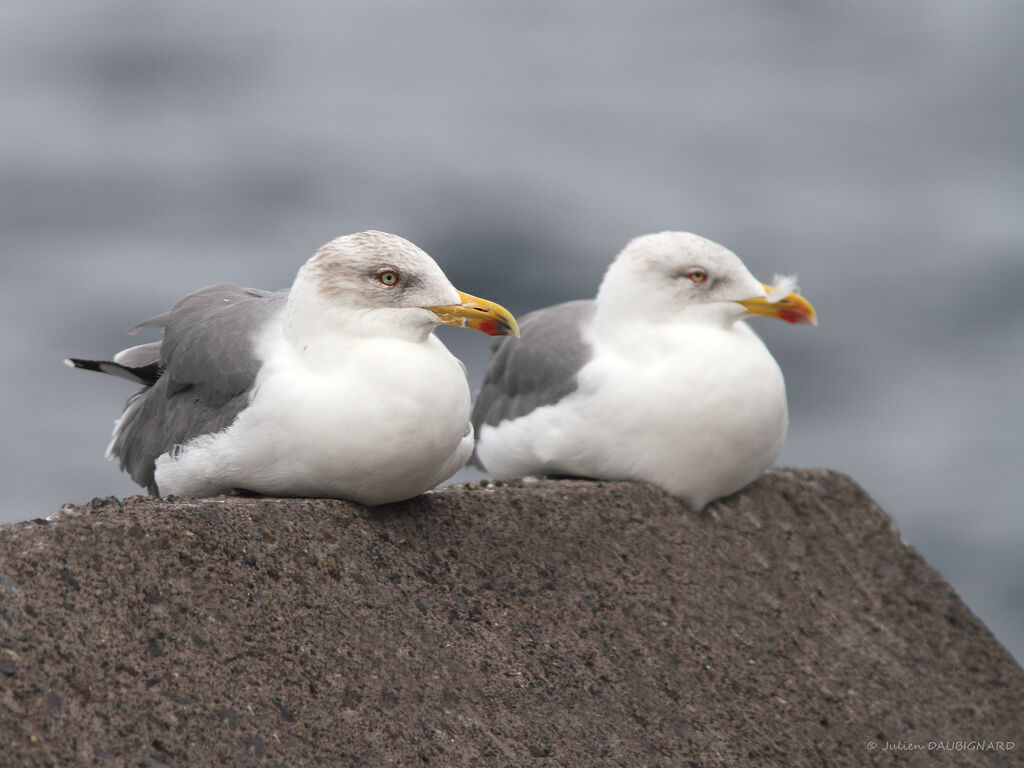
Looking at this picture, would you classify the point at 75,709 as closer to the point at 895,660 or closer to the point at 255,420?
the point at 255,420

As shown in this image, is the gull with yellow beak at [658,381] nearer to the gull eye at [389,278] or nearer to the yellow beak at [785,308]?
the yellow beak at [785,308]

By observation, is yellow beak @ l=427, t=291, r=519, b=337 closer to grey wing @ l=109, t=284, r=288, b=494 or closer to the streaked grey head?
the streaked grey head

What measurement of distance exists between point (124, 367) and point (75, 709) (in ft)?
7.15

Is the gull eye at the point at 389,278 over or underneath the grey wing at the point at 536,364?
over

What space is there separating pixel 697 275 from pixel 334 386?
2473 millimetres

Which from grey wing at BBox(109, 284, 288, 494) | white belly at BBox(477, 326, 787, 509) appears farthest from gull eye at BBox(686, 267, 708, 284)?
grey wing at BBox(109, 284, 288, 494)

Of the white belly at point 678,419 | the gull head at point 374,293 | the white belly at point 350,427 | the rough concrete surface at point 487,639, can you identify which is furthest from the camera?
the white belly at point 678,419

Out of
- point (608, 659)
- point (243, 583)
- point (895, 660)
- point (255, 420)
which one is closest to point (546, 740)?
point (608, 659)

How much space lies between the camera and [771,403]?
590cm

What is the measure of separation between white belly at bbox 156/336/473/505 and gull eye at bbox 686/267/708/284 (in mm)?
2003

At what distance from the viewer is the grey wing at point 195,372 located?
4.55 metres

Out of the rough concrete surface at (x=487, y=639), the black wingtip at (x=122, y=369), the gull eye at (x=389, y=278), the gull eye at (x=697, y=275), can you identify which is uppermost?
the gull eye at (x=389, y=278)

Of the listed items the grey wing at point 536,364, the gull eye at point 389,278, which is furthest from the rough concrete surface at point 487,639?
the gull eye at point 389,278

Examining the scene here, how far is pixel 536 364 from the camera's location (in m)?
6.34
